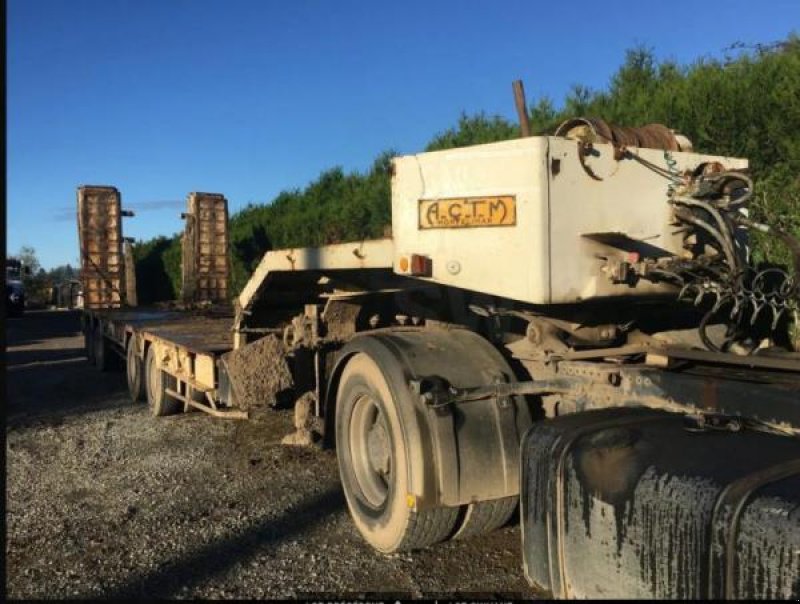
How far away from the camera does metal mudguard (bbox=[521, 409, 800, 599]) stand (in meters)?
2.04

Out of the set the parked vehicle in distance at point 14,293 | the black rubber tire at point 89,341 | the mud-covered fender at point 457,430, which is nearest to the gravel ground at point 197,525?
the mud-covered fender at point 457,430

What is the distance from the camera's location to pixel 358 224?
40.8 feet

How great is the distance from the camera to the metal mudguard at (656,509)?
2.04 meters

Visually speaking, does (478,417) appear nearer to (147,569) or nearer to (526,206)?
(526,206)

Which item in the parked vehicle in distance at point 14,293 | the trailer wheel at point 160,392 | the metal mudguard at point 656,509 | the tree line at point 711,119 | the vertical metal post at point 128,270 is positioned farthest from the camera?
the parked vehicle in distance at point 14,293

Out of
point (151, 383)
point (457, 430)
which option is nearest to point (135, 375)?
point (151, 383)

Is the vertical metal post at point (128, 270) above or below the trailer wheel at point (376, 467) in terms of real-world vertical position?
above

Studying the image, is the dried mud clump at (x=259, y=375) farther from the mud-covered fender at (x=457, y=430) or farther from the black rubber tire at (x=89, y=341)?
the black rubber tire at (x=89, y=341)

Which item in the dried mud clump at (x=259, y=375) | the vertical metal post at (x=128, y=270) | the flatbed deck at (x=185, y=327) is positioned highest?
the vertical metal post at (x=128, y=270)

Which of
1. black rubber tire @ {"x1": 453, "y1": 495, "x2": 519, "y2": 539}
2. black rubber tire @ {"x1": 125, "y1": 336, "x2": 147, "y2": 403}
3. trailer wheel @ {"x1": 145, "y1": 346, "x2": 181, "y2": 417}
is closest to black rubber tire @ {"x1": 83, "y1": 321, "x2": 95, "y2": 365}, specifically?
black rubber tire @ {"x1": 125, "y1": 336, "x2": 147, "y2": 403}

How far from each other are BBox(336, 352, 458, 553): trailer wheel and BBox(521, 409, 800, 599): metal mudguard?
2.85 feet

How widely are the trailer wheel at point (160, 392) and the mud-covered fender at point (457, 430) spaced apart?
15.8 feet


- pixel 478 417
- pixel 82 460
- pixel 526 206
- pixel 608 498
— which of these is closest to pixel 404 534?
pixel 478 417

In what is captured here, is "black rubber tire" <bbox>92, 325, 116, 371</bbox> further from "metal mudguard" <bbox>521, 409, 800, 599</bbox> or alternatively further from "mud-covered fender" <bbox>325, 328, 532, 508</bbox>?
"metal mudguard" <bbox>521, 409, 800, 599</bbox>
